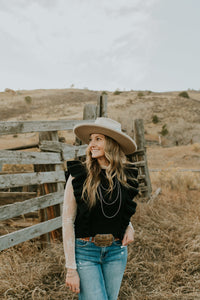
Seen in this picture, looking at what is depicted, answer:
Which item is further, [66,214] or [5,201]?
[5,201]

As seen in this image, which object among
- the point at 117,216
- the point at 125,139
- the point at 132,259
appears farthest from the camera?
the point at 132,259

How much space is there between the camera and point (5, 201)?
498 cm

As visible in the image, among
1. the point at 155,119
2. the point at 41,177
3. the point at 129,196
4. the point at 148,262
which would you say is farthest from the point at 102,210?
the point at 155,119

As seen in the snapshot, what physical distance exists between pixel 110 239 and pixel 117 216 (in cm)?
16

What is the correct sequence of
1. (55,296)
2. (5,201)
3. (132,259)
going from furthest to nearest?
(5,201)
(132,259)
(55,296)

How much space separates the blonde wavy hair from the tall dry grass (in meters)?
1.45

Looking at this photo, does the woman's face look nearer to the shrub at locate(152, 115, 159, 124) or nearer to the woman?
the woman

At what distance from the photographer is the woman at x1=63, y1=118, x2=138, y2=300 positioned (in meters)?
1.68

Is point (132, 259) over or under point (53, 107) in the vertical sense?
under

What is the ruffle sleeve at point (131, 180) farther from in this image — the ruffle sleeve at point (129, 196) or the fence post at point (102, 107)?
the fence post at point (102, 107)

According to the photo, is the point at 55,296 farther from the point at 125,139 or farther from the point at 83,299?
the point at 125,139

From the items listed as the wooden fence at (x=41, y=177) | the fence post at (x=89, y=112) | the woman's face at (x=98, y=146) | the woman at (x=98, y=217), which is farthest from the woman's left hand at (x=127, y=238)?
the fence post at (x=89, y=112)

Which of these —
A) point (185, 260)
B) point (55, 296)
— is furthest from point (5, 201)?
point (185, 260)

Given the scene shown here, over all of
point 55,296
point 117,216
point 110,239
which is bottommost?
point 55,296
